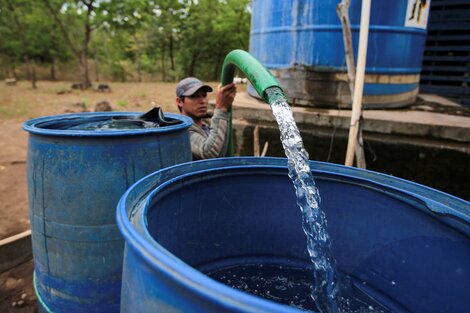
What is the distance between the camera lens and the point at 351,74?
3000 millimetres

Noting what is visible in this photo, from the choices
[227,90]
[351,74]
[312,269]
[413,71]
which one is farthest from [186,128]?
[413,71]

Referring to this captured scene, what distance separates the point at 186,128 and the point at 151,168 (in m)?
0.30

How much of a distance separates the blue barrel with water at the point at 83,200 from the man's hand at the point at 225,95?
1.93 feet

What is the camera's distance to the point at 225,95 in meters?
2.10

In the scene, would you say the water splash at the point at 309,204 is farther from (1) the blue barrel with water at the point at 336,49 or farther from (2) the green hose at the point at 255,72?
(1) the blue barrel with water at the point at 336,49

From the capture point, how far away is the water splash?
51.8 inches

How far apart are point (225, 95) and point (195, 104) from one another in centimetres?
37

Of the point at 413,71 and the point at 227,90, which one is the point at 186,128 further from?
the point at 413,71

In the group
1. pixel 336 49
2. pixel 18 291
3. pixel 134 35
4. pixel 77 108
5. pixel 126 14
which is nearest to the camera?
pixel 18 291

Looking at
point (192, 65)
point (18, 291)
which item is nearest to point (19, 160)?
point (18, 291)

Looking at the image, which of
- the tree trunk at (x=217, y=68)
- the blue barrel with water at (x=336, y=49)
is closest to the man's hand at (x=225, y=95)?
the blue barrel with water at (x=336, y=49)

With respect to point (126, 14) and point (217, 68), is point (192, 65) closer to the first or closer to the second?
point (217, 68)

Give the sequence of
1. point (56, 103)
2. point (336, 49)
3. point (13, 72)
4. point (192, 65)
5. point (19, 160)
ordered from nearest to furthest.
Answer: point (336, 49)
point (19, 160)
point (56, 103)
point (13, 72)
point (192, 65)

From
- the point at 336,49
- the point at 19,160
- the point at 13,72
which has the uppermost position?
the point at 336,49
